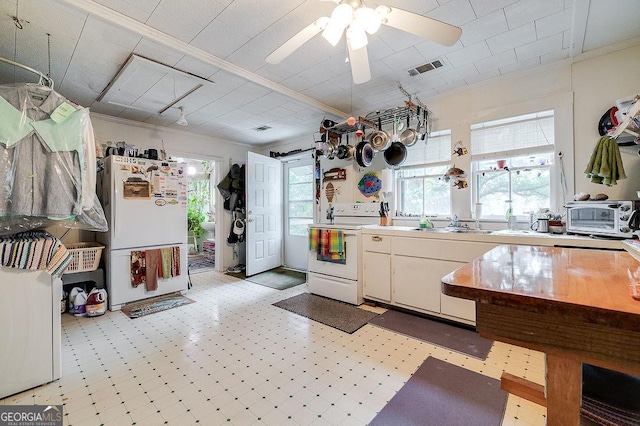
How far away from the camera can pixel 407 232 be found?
9.33ft

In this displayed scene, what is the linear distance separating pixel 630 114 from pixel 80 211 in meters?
3.75

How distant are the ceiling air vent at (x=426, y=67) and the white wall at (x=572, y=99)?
2.28ft

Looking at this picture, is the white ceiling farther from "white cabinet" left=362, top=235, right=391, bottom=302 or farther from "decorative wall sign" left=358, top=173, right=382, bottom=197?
"white cabinet" left=362, top=235, right=391, bottom=302

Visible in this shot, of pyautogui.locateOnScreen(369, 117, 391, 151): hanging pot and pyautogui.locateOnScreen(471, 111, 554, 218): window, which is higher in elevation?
pyautogui.locateOnScreen(369, 117, 391, 151): hanging pot

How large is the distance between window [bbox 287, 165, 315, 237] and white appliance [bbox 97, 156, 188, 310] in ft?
6.70

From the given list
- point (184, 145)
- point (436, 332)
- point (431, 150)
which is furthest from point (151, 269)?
point (431, 150)

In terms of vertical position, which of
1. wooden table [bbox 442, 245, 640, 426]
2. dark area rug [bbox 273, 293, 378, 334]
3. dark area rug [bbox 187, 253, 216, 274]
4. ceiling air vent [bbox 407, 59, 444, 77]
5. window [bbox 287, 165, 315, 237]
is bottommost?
dark area rug [bbox 273, 293, 378, 334]

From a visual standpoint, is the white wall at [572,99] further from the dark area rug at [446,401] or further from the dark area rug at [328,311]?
the dark area rug at [446,401]

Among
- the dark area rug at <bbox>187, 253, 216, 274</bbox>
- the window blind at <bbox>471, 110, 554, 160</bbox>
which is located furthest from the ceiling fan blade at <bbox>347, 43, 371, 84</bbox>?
the dark area rug at <bbox>187, 253, 216, 274</bbox>

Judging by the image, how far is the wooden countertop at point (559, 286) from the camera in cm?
56

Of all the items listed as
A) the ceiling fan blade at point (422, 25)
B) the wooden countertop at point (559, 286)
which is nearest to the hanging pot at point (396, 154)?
the ceiling fan blade at point (422, 25)

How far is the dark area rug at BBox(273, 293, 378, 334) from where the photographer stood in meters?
2.69

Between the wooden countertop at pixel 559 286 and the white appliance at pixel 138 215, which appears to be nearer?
the wooden countertop at pixel 559 286

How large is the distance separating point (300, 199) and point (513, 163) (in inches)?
131
